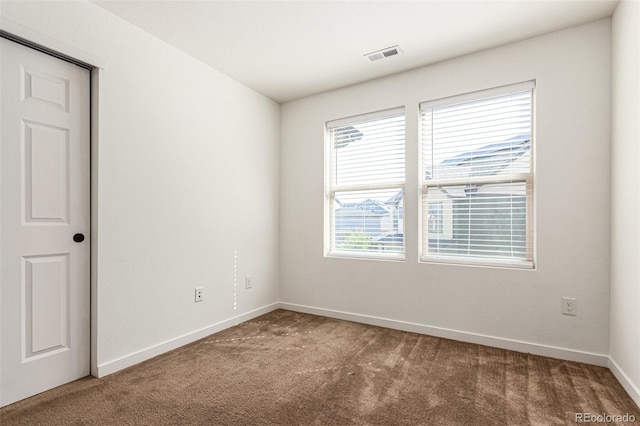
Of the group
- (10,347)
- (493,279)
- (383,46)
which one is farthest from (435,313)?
(10,347)

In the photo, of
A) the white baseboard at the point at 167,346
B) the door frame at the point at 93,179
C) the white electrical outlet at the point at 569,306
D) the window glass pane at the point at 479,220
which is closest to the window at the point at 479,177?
the window glass pane at the point at 479,220

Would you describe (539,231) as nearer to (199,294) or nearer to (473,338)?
(473,338)

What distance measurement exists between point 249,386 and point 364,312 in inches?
61.8

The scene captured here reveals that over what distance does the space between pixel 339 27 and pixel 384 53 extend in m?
0.56

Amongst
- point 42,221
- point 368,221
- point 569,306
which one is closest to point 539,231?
point 569,306

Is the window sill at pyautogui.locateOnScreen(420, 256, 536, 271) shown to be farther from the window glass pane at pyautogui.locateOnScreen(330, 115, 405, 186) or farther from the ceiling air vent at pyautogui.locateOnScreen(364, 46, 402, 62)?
the ceiling air vent at pyautogui.locateOnScreen(364, 46, 402, 62)

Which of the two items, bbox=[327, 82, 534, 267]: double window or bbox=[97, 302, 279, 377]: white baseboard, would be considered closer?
bbox=[97, 302, 279, 377]: white baseboard

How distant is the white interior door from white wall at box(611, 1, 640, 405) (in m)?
3.41

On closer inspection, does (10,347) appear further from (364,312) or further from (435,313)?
(435,313)

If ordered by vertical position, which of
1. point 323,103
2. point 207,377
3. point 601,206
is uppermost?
point 323,103

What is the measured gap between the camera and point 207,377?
2.20 meters

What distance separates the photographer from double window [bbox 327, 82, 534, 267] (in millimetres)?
2701

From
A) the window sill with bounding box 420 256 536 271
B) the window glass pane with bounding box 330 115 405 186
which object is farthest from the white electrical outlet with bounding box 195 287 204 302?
the window sill with bounding box 420 256 536 271

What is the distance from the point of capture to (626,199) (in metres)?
2.04
